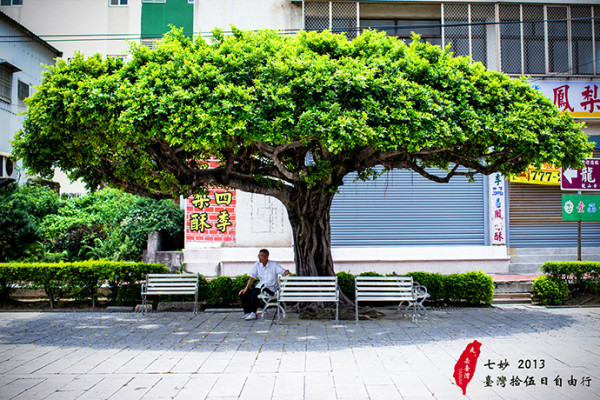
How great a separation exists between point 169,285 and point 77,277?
2163mm

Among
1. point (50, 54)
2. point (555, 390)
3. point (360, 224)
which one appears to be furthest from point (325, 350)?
point (50, 54)

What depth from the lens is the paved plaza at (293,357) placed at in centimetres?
486

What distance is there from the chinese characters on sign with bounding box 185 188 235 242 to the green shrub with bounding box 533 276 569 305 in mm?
8300

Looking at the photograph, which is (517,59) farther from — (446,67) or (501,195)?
(446,67)

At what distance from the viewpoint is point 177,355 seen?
20.5 feet

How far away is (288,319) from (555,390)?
4872mm

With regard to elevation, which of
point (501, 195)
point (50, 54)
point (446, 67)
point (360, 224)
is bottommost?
point (360, 224)

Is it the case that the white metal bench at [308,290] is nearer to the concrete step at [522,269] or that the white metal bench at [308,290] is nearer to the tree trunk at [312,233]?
the tree trunk at [312,233]

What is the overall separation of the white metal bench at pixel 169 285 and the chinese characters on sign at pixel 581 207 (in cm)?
915

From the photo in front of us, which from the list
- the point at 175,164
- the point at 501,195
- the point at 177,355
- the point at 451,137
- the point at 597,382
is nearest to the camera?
the point at 597,382

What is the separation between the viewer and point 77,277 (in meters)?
9.89

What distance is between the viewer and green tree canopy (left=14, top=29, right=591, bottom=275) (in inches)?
271

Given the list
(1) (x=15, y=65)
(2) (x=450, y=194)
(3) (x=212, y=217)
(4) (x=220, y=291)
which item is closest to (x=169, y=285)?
(4) (x=220, y=291)

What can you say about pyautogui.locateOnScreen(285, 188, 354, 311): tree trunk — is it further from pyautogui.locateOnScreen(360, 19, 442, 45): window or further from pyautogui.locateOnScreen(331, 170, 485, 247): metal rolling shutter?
pyautogui.locateOnScreen(360, 19, 442, 45): window
